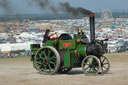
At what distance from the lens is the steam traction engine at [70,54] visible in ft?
41.3

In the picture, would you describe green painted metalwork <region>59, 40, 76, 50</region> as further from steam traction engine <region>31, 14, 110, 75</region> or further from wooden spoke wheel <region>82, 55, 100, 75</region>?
wooden spoke wheel <region>82, 55, 100, 75</region>

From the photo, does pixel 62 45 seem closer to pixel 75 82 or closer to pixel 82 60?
pixel 82 60

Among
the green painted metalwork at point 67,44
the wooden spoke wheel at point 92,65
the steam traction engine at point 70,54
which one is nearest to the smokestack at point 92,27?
the steam traction engine at point 70,54

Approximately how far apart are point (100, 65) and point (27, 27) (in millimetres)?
61040

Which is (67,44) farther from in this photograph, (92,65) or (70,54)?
(92,65)

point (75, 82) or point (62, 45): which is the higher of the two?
point (62, 45)

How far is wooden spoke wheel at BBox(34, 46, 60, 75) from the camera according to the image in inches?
507

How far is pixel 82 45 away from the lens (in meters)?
12.9

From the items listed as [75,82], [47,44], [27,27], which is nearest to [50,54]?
[47,44]

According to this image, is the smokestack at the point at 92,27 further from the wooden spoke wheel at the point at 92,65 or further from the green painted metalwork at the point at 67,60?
the green painted metalwork at the point at 67,60

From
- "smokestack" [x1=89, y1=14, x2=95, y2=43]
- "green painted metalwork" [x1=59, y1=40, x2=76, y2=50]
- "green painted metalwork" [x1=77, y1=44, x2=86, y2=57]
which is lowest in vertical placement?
"green painted metalwork" [x1=77, y1=44, x2=86, y2=57]

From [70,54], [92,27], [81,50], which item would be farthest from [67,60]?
[92,27]

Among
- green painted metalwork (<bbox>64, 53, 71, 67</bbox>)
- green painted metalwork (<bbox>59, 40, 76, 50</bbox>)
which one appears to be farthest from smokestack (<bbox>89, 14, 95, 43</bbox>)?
green painted metalwork (<bbox>64, 53, 71, 67</bbox>)

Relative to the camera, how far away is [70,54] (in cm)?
1282
